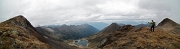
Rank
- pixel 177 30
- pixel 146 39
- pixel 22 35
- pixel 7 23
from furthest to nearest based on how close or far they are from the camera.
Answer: pixel 177 30, pixel 146 39, pixel 7 23, pixel 22 35

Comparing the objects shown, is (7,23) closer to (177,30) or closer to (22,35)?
(22,35)

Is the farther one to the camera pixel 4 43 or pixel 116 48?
pixel 116 48

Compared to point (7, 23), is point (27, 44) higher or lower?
lower

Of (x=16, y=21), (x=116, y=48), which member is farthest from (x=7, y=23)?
(x=116, y=48)

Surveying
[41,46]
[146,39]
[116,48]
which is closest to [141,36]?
[146,39]

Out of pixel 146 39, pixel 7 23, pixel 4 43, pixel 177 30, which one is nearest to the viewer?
pixel 4 43

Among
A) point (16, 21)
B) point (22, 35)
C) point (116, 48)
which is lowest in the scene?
point (116, 48)

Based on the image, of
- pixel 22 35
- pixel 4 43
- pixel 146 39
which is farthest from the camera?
pixel 146 39

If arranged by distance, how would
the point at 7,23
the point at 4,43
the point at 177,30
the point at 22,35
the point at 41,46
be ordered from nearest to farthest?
the point at 4,43
the point at 41,46
the point at 22,35
the point at 7,23
the point at 177,30

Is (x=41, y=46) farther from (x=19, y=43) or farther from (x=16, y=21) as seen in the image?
(x=16, y=21)
